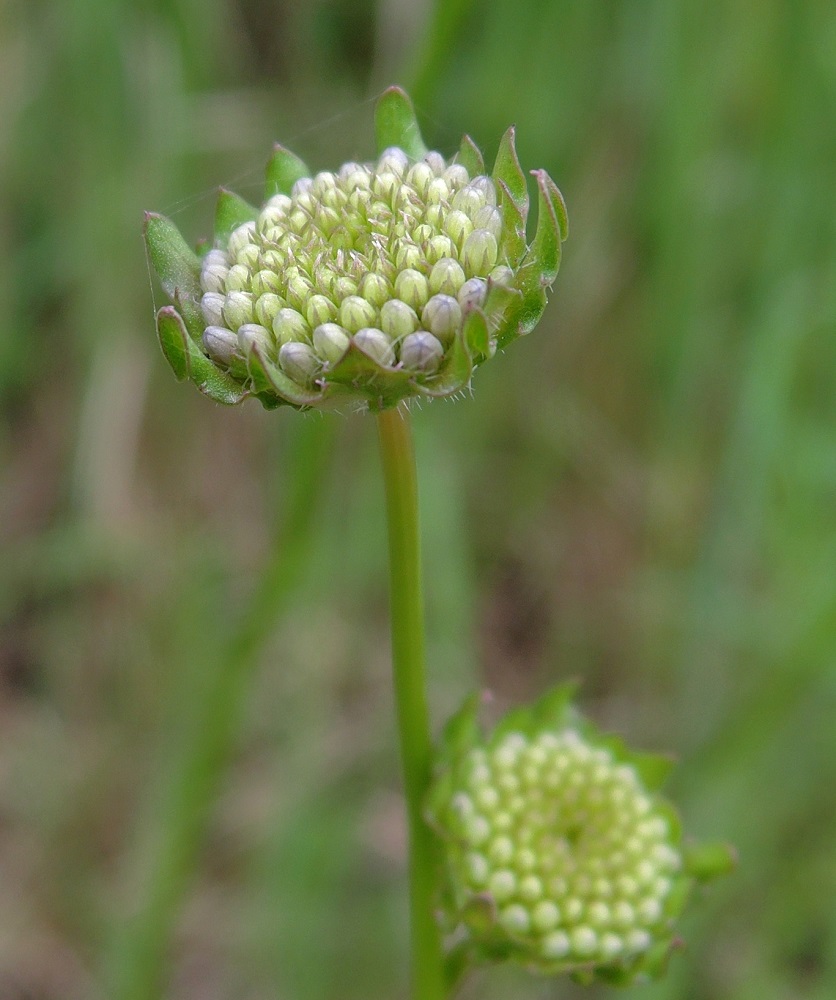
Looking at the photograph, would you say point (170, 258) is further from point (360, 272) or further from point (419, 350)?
point (419, 350)

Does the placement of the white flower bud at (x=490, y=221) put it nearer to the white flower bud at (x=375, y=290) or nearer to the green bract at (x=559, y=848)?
the white flower bud at (x=375, y=290)

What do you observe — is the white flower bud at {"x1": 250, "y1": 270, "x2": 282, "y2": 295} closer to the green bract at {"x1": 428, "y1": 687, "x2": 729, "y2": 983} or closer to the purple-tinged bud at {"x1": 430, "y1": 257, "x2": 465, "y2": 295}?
the purple-tinged bud at {"x1": 430, "y1": 257, "x2": 465, "y2": 295}

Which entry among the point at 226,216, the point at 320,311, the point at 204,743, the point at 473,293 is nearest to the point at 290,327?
the point at 320,311

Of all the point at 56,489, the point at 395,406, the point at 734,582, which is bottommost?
the point at 395,406

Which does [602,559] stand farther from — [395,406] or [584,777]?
[395,406]

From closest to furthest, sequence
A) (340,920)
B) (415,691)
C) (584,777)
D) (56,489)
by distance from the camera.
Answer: (415,691) < (584,777) < (340,920) < (56,489)

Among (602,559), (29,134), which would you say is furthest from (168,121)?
(602,559)

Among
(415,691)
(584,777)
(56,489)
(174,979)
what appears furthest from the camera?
(56,489)
